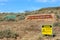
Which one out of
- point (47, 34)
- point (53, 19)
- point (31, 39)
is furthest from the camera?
point (53, 19)

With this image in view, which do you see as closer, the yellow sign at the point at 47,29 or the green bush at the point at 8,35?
the yellow sign at the point at 47,29

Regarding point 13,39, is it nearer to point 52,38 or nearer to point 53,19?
point 52,38

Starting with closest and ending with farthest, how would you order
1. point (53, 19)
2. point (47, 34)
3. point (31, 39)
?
1. point (31, 39)
2. point (47, 34)
3. point (53, 19)

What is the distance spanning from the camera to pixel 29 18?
34.2 m

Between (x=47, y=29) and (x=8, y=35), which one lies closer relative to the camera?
(x=47, y=29)

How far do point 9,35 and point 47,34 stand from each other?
2516 millimetres

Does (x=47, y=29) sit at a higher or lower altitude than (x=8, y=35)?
higher

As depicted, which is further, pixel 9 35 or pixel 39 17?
pixel 39 17

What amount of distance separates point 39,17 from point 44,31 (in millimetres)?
15475

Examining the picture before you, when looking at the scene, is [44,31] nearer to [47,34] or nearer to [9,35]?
[47,34]

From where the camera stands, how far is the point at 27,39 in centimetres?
1706

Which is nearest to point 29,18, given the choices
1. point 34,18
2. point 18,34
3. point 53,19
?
point 34,18

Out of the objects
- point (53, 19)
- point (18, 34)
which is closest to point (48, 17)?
point (53, 19)

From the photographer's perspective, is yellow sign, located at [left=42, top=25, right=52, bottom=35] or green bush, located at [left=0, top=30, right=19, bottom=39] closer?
yellow sign, located at [left=42, top=25, right=52, bottom=35]
